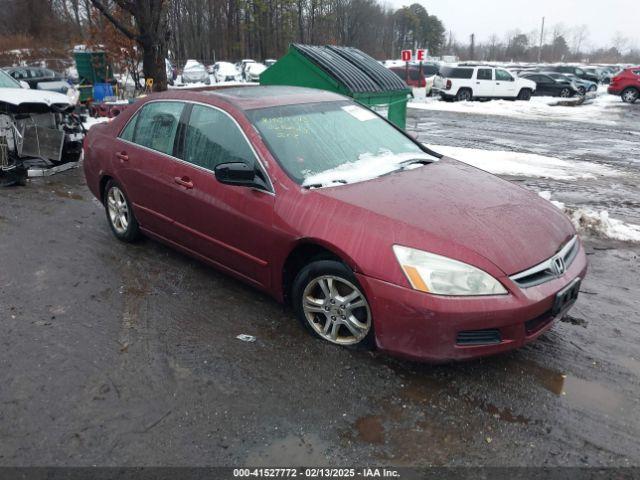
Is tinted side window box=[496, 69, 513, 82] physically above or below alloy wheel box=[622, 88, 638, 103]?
above

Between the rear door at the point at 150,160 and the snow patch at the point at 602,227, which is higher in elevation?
the rear door at the point at 150,160

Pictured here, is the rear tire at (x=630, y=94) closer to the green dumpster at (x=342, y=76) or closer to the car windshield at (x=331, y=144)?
the green dumpster at (x=342, y=76)

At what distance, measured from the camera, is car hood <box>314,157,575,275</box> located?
2877 millimetres

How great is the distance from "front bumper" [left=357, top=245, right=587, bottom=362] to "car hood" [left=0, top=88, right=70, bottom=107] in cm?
683

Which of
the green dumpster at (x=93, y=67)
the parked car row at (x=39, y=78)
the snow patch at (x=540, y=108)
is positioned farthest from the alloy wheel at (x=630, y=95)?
the parked car row at (x=39, y=78)

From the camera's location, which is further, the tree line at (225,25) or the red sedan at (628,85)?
the tree line at (225,25)

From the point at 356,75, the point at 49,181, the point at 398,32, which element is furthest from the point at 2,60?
the point at 398,32

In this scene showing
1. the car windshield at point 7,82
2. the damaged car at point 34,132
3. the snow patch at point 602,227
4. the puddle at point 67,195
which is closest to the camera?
the snow patch at point 602,227

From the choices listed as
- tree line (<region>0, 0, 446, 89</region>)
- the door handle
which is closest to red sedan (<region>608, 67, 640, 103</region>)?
the door handle

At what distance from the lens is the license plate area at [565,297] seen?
2.93 meters

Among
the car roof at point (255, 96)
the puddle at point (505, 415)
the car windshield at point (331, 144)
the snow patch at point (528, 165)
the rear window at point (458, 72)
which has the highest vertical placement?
the rear window at point (458, 72)

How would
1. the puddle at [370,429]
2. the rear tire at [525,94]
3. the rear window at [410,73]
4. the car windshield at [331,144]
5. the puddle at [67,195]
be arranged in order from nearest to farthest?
1. the puddle at [370,429]
2. the car windshield at [331,144]
3. the puddle at [67,195]
4. the rear tire at [525,94]
5. the rear window at [410,73]

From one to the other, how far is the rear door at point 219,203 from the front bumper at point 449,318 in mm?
925

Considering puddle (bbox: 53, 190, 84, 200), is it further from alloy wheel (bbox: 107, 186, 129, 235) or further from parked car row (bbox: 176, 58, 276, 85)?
parked car row (bbox: 176, 58, 276, 85)
